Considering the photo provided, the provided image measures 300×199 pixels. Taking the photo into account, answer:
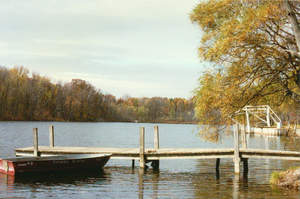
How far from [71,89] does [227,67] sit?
12814cm

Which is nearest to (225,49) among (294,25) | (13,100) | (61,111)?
(294,25)

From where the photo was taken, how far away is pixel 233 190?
16266mm

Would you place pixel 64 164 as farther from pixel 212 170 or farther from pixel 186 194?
pixel 212 170

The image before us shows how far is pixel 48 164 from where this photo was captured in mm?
19672

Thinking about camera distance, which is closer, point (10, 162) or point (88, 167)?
point (10, 162)

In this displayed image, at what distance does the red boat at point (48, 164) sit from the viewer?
19.2m

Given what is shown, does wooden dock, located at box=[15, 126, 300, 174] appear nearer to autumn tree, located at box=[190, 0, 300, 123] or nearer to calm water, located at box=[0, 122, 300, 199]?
calm water, located at box=[0, 122, 300, 199]

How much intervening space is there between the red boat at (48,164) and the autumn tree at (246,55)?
24.8 feet

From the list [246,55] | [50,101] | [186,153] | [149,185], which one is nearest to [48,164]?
[149,185]

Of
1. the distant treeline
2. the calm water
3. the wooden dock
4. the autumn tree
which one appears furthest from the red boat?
the distant treeline

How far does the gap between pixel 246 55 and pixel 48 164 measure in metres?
12.3

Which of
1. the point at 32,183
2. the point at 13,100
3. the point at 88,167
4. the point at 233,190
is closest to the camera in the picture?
the point at 233,190

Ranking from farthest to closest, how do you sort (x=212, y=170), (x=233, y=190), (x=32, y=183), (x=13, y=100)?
1. (x=13, y=100)
2. (x=212, y=170)
3. (x=32, y=183)
4. (x=233, y=190)

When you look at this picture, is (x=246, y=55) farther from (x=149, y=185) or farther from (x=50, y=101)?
(x=50, y=101)
